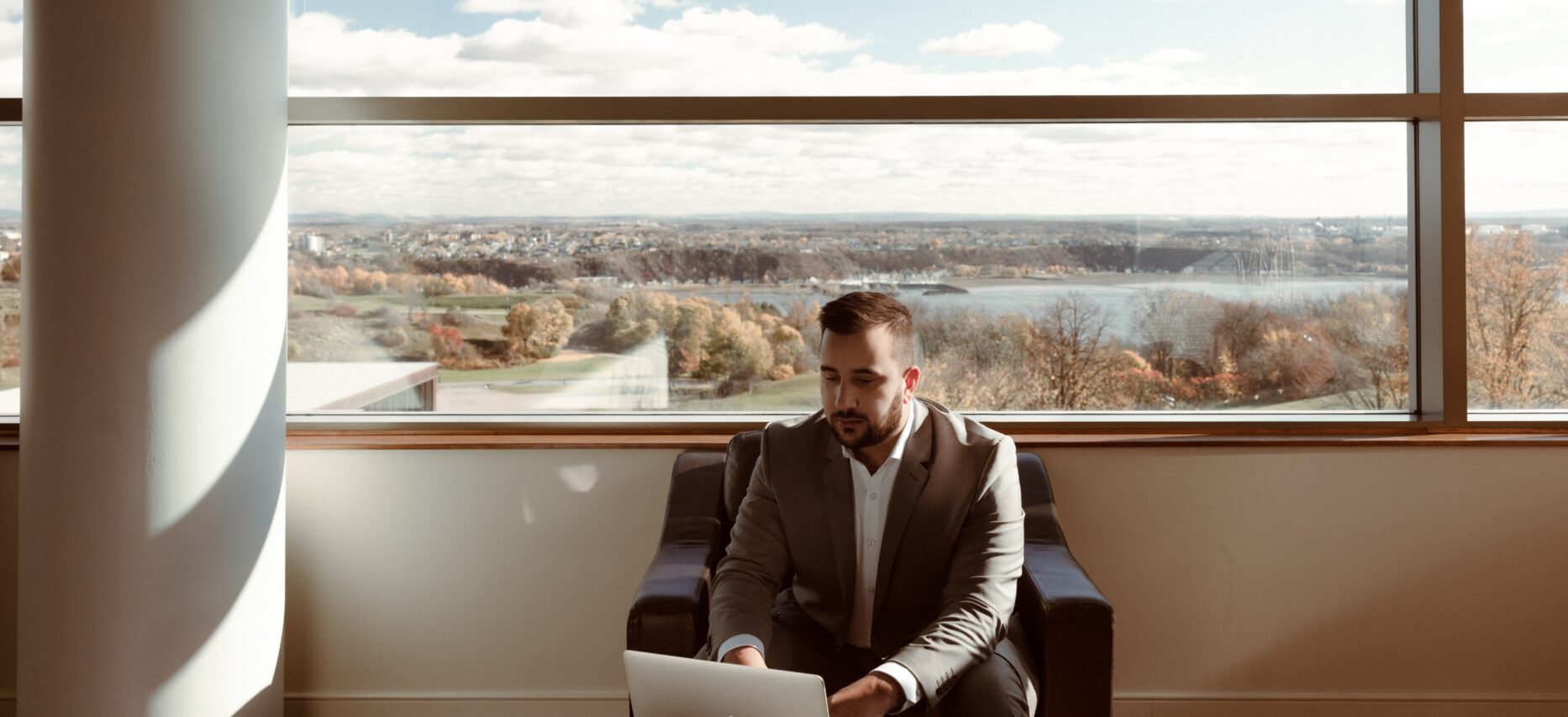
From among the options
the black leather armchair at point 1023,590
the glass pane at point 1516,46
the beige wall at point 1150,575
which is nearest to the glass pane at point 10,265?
the beige wall at point 1150,575

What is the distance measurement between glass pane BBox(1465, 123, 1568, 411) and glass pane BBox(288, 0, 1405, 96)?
63cm

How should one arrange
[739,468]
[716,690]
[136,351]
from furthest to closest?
[739,468] < [136,351] < [716,690]

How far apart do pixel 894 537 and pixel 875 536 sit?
60 millimetres

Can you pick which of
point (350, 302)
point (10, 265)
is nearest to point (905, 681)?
point (350, 302)

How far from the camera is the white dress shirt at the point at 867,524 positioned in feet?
7.23

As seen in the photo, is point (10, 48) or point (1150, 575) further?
point (10, 48)

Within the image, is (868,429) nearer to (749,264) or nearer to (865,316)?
(865,316)

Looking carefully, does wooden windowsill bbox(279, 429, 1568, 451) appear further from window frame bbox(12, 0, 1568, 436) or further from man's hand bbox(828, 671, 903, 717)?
man's hand bbox(828, 671, 903, 717)

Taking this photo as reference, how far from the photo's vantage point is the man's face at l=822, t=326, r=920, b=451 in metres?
2.06

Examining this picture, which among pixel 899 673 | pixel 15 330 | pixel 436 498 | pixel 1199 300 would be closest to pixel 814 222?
pixel 1199 300

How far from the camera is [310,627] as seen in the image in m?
2.97

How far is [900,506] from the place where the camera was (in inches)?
84.9

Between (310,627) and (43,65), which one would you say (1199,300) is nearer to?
(310,627)

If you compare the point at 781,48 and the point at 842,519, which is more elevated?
the point at 781,48
